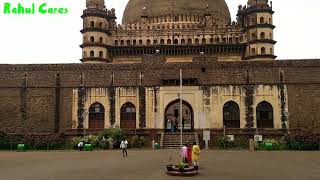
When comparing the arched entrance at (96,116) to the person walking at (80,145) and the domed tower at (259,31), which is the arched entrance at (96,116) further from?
the domed tower at (259,31)

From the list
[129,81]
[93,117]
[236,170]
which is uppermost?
[129,81]

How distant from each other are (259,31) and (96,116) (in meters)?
20.5

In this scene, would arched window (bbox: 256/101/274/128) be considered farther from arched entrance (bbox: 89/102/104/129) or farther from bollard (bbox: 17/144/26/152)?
bollard (bbox: 17/144/26/152)

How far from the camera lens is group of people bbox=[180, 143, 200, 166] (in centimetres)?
1741

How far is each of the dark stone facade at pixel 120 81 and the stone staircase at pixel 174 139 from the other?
2.01 meters

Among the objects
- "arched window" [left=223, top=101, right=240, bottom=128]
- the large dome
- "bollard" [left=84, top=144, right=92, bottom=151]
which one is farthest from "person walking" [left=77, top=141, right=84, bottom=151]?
the large dome

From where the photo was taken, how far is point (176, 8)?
48.5 meters

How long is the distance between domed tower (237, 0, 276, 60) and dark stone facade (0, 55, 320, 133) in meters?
12.8

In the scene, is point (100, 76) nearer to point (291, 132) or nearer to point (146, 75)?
point (146, 75)

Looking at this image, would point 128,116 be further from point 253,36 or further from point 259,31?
point 259,31

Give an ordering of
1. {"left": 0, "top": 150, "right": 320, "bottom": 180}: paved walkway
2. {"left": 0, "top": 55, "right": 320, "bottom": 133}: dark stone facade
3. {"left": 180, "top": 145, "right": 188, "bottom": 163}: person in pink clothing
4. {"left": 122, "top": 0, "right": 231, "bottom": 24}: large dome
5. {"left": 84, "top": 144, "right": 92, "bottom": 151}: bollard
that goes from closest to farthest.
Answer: {"left": 0, "top": 150, "right": 320, "bottom": 180}: paved walkway, {"left": 180, "top": 145, "right": 188, "bottom": 163}: person in pink clothing, {"left": 84, "top": 144, "right": 92, "bottom": 151}: bollard, {"left": 0, "top": 55, "right": 320, "bottom": 133}: dark stone facade, {"left": 122, "top": 0, "right": 231, "bottom": 24}: large dome

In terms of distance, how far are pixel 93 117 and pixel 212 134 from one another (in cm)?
850

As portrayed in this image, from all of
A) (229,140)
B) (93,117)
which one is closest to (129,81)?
(93,117)

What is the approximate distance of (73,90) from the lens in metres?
32.8
